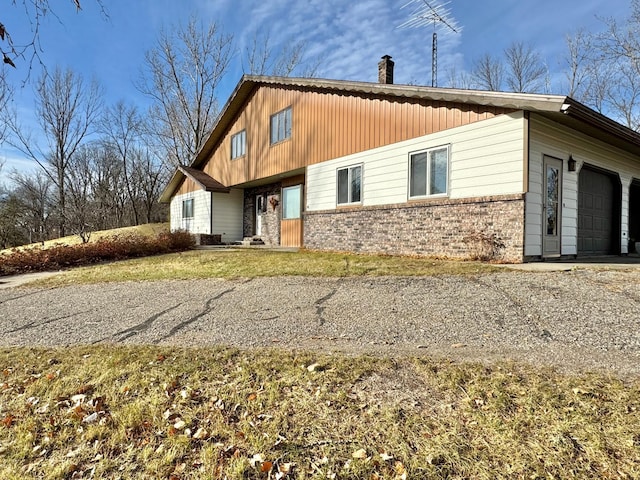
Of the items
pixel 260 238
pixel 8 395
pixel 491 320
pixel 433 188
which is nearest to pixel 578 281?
Answer: pixel 491 320

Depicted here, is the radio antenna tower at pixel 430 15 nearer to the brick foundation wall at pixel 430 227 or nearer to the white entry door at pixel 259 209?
the brick foundation wall at pixel 430 227

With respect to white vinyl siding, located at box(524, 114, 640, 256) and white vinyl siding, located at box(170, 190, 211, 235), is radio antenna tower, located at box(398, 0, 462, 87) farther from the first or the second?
white vinyl siding, located at box(170, 190, 211, 235)

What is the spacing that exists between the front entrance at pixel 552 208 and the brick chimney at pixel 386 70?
6719 mm

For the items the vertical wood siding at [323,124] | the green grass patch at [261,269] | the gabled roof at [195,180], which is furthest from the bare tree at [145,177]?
the green grass patch at [261,269]

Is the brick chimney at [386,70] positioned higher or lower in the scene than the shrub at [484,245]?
higher

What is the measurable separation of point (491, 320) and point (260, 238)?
1397 centimetres


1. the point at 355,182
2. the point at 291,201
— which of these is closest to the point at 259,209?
the point at 291,201

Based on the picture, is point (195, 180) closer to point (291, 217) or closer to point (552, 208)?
point (291, 217)

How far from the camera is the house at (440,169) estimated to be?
745 centimetres

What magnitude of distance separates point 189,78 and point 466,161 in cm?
2647

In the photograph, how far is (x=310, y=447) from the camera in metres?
2.05

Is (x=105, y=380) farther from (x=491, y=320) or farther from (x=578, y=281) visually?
(x=578, y=281)

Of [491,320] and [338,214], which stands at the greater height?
[338,214]

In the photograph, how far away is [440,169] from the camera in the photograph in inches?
348
